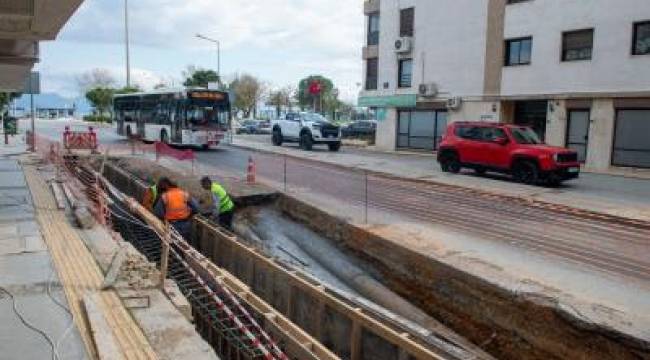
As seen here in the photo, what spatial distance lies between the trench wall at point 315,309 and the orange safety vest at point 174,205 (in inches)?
56.8

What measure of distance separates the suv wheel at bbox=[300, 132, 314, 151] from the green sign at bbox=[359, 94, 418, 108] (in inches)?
272

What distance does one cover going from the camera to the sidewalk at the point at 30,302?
18.3ft

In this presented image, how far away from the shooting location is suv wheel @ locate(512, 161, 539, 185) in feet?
62.1

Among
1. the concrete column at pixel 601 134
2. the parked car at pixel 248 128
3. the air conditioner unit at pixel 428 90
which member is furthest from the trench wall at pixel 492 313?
the parked car at pixel 248 128

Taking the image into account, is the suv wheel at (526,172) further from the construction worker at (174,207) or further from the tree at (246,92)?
the tree at (246,92)

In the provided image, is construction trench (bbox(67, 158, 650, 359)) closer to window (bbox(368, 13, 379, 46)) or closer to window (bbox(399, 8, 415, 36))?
window (bbox(399, 8, 415, 36))

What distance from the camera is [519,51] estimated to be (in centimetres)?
2873

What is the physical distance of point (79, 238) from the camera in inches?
387

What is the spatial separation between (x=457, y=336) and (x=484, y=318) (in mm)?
499

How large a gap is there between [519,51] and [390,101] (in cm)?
983

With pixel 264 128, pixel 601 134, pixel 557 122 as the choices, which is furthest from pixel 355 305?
pixel 264 128

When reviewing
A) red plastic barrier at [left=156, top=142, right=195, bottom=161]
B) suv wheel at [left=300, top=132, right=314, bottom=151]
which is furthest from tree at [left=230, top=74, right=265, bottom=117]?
red plastic barrier at [left=156, top=142, right=195, bottom=161]

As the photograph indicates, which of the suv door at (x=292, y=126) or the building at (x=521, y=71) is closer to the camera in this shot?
the building at (x=521, y=71)

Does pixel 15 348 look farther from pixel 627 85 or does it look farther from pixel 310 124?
pixel 310 124
